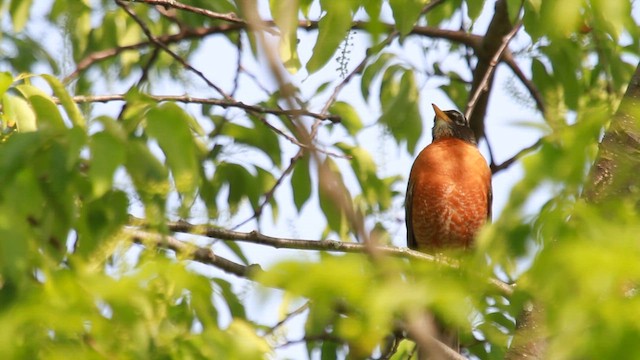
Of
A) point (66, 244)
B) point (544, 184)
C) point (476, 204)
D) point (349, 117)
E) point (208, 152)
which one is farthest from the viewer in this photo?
point (476, 204)

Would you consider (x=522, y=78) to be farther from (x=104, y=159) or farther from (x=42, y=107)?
(x=104, y=159)

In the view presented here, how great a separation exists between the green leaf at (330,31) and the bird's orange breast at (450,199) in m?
3.44

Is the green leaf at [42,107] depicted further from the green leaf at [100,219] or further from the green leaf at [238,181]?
the green leaf at [238,181]

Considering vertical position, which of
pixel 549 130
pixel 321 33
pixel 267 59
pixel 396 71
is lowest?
pixel 396 71

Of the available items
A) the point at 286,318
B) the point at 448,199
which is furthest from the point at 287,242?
the point at 448,199

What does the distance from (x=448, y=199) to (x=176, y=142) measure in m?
3.74

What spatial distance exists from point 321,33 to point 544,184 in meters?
1.24

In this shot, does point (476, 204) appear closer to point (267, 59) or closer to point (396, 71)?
point (396, 71)

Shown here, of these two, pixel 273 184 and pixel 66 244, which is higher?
pixel 66 244

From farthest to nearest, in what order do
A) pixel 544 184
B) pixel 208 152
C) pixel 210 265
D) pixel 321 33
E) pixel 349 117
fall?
pixel 349 117
pixel 208 152
pixel 210 265
pixel 321 33
pixel 544 184

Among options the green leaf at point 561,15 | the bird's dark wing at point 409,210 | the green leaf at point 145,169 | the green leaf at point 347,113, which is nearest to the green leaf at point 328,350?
the green leaf at point 347,113

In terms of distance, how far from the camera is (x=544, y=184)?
6.65ft

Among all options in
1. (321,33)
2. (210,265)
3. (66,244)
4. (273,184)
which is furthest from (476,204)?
(66,244)

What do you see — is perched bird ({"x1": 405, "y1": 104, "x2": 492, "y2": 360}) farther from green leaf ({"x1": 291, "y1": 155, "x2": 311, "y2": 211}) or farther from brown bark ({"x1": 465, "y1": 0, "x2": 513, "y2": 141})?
green leaf ({"x1": 291, "y1": 155, "x2": 311, "y2": 211})
